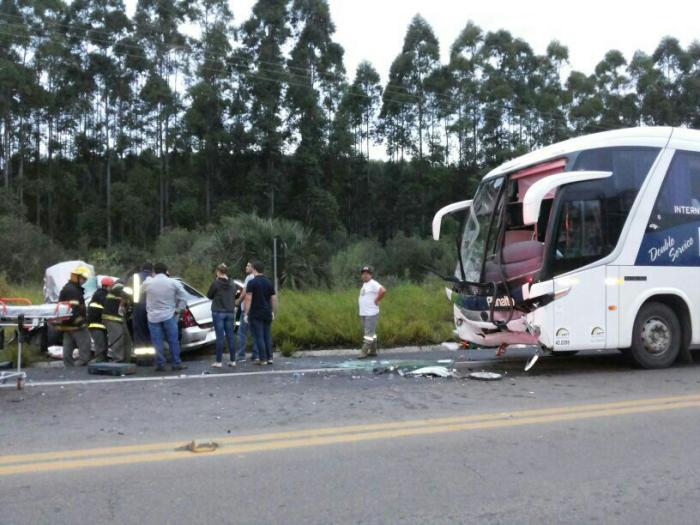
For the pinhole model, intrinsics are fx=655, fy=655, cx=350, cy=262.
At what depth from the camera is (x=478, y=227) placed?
10.0m

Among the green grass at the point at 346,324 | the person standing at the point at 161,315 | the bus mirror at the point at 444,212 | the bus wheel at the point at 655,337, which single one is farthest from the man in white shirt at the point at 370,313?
the bus wheel at the point at 655,337

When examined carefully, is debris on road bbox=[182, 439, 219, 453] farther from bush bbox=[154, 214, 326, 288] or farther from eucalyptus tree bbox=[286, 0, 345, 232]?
eucalyptus tree bbox=[286, 0, 345, 232]

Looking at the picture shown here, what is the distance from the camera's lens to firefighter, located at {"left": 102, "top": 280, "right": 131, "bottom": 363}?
1066cm

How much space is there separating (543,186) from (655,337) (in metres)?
3.15

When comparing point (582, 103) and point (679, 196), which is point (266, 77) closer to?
point (582, 103)

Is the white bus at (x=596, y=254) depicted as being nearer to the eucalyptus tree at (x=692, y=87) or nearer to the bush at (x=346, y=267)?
the bush at (x=346, y=267)

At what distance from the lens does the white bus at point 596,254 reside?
29.1ft

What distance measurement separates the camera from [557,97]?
5209 cm

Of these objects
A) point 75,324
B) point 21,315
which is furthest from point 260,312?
point 21,315

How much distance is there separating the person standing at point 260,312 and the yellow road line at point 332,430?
4.57 meters

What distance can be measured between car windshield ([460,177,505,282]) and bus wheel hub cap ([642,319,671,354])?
2.53m

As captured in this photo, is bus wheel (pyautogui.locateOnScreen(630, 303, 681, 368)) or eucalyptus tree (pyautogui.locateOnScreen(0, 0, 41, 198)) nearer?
bus wheel (pyautogui.locateOnScreen(630, 303, 681, 368))

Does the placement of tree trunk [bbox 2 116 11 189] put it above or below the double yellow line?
above

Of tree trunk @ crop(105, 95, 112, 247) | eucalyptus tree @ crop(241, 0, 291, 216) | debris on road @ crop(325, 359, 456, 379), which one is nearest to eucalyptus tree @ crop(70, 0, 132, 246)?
tree trunk @ crop(105, 95, 112, 247)
